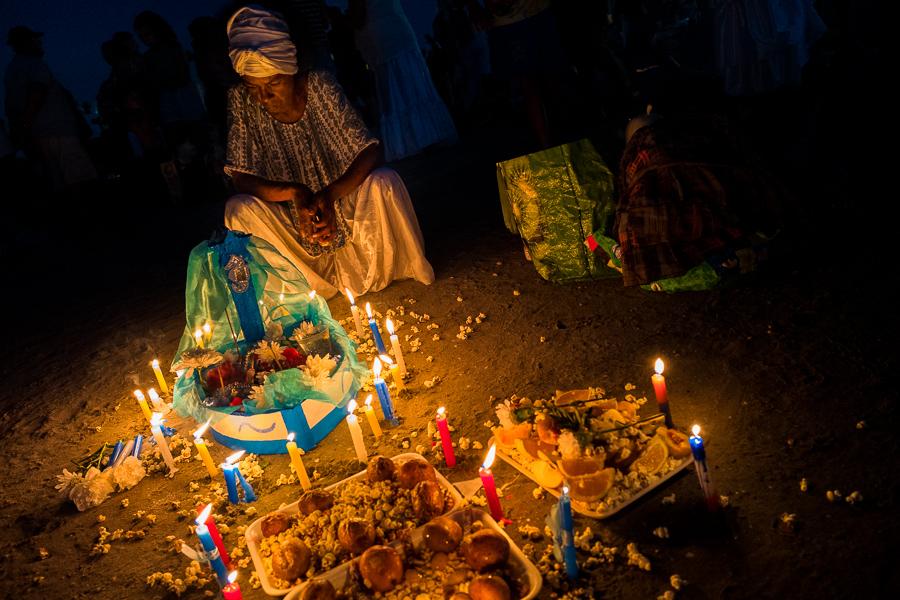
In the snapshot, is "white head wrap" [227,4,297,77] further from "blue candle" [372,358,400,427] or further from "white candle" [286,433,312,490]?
"white candle" [286,433,312,490]

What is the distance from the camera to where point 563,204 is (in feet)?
12.6

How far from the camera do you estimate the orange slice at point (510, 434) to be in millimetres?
2447

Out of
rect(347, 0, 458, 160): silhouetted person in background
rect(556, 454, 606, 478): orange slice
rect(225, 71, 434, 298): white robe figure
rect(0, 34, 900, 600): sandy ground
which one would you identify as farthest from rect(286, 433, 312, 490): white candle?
rect(347, 0, 458, 160): silhouetted person in background

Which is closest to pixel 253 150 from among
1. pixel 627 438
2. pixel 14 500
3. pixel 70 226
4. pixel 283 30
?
pixel 283 30

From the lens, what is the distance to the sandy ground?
191 cm

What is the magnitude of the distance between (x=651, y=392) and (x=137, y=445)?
273cm

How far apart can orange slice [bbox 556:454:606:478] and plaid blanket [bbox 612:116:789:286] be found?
1548 millimetres

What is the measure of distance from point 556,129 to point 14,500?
22.9 ft

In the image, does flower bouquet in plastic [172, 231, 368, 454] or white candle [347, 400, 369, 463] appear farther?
flower bouquet in plastic [172, 231, 368, 454]

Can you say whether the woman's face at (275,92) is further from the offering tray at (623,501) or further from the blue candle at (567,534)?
the blue candle at (567,534)

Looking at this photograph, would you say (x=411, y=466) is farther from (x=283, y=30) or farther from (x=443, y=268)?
(x=283, y=30)

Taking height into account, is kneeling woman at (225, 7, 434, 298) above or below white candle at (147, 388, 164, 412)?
above

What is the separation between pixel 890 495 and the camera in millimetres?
1911

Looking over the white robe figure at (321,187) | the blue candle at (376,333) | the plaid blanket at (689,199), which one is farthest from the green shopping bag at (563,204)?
the blue candle at (376,333)
